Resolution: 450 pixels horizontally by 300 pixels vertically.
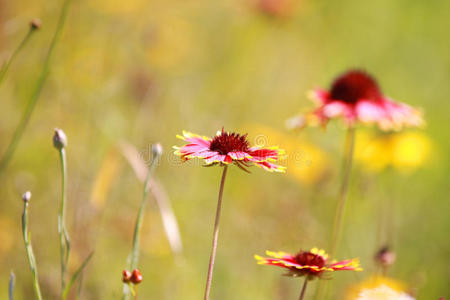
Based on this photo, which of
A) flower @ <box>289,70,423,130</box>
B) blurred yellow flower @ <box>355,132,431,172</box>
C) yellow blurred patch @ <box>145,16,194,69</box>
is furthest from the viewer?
yellow blurred patch @ <box>145,16,194,69</box>

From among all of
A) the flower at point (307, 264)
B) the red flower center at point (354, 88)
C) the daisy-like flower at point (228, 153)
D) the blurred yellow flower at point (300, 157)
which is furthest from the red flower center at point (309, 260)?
the blurred yellow flower at point (300, 157)

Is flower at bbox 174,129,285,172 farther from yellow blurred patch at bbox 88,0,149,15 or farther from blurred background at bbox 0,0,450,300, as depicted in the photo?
yellow blurred patch at bbox 88,0,149,15

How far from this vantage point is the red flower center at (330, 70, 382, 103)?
1335 millimetres

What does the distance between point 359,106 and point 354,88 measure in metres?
0.07

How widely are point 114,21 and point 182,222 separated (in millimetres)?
985

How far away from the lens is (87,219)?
121cm

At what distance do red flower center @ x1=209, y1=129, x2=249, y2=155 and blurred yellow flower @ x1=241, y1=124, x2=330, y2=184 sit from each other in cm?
94

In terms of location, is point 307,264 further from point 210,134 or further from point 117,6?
point 117,6

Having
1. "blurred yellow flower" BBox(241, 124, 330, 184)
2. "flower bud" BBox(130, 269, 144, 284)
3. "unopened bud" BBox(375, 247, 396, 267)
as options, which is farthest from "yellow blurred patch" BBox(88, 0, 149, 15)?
"flower bud" BBox(130, 269, 144, 284)

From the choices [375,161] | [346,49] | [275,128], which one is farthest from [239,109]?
[346,49]

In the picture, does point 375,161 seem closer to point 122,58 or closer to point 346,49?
point 122,58

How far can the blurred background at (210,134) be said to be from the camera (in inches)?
59.8

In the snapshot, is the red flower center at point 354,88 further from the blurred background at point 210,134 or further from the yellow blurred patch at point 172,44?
the yellow blurred patch at point 172,44

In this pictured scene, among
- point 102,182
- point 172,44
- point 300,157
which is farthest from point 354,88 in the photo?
point 172,44
